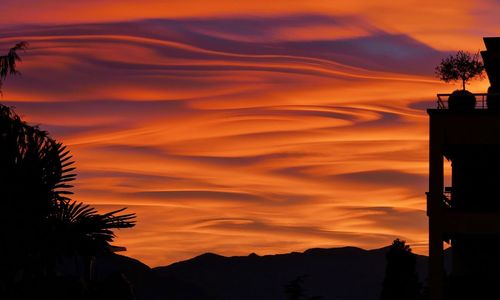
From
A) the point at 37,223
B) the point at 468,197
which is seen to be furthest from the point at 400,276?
the point at 37,223

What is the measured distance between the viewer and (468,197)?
47688mm

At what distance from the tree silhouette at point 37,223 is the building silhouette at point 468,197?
66.9 ft

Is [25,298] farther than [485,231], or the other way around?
[485,231]

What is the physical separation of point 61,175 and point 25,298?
2.52 m

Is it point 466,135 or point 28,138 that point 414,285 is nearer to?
point 466,135

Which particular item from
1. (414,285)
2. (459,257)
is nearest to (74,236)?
(459,257)

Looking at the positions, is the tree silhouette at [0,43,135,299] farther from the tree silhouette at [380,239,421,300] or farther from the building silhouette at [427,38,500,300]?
the tree silhouette at [380,239,421,300]

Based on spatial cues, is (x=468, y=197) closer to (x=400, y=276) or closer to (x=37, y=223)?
(x=37, y=223)

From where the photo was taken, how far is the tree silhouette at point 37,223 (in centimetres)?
2242

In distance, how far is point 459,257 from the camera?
49938mm

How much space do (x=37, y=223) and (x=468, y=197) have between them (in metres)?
28.4

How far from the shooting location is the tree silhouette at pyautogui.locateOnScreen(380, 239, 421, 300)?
94.1 m

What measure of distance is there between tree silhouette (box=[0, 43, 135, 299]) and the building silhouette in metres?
20.4

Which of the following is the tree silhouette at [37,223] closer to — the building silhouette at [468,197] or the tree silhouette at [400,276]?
the building silhouette at [468,197]
